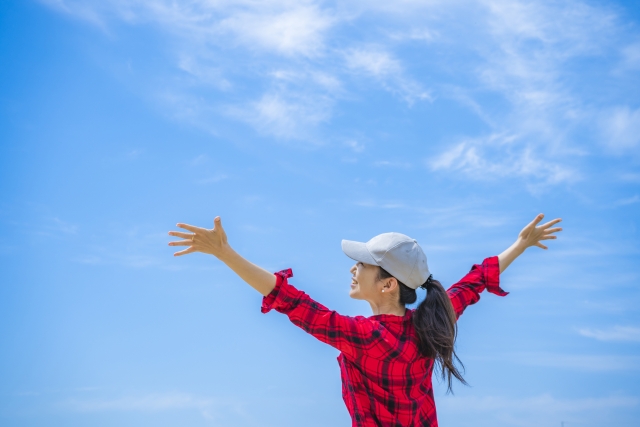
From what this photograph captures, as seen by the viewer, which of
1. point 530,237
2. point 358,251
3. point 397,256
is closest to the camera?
point 397,256

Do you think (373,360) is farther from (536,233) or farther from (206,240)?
(536,233)

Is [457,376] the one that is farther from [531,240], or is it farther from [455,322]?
[531,240]

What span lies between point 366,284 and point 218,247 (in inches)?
55.8

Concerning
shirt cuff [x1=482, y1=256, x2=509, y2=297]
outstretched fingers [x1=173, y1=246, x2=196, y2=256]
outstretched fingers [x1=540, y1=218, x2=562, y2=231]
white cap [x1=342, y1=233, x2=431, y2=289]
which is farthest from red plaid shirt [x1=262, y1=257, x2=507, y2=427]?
outstretched fingers [x1=540, y1=218, x2=562, y2=231]

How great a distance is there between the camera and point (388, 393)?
519cm

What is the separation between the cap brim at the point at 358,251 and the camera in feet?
18.2

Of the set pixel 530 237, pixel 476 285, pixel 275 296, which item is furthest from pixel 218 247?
pixel 530 237

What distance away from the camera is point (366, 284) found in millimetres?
5570

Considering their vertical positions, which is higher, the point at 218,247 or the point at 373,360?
the point at 218,247

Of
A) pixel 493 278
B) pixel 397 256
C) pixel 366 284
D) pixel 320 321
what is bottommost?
pixel 320 321

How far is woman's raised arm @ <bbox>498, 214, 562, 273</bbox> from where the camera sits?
6.62m

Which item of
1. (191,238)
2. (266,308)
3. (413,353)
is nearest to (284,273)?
(266,308)

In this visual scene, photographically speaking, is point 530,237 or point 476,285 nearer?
point 476,285

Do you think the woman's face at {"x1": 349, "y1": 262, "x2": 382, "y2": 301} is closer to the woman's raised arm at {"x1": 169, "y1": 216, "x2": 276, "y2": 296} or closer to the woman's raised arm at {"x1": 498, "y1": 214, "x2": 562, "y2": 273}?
the woman's raised arm at {"x1": 169, "y1": 216, "x2": 276, "y2": 296}
